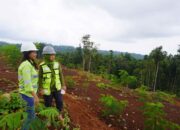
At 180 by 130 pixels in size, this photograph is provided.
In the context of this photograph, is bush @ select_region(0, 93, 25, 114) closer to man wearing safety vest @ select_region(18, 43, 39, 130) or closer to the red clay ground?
man wearing safety vest @ select_region(18, 43, 39, 130)

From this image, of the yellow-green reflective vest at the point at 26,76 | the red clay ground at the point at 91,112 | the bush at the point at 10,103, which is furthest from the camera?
the red clay ground at the point at 91,112

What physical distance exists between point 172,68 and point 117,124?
45461 mm

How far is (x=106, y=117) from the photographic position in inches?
382

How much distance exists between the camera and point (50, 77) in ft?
19.8

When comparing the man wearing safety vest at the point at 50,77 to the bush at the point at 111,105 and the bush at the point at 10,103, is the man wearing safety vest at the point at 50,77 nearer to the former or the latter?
the bush at the point at 10,103

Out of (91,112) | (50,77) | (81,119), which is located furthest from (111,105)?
(50,77)

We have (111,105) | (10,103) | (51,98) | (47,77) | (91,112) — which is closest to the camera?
(10,103)

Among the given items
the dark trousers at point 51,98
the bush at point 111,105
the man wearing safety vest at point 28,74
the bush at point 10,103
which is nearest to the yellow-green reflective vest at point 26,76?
the man wearing safety vest at point 28,74

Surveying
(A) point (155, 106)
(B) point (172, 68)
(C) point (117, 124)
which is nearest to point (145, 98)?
(C) point (117, 124)

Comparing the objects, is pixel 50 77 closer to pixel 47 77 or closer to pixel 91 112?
pixel 47 77

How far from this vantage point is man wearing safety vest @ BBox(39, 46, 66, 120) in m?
5.93

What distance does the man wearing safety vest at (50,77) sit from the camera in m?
5.93

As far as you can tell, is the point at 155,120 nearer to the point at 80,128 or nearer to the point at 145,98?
the point at 80,128

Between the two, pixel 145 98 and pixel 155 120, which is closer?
pixel 155 120
